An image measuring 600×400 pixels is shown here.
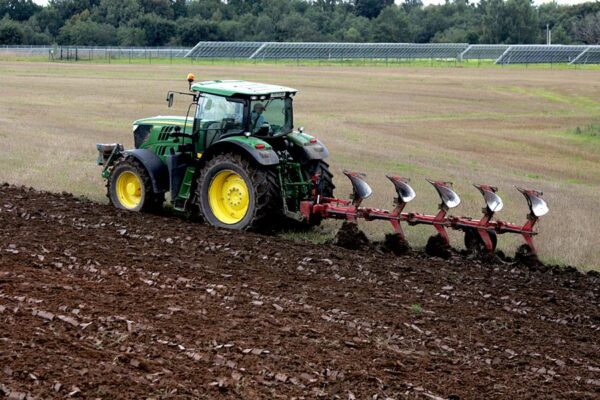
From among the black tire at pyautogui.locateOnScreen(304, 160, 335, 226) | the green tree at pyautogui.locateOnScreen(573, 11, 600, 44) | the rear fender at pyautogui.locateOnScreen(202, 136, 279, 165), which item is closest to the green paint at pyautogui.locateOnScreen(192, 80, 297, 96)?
the rear fender at pyautogui.locateOnScreen(202, 136, 279, 165)

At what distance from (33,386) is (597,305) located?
604 centimetres

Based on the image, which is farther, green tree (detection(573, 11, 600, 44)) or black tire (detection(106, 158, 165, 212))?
green tree (detection(573, 11, 600, 44))

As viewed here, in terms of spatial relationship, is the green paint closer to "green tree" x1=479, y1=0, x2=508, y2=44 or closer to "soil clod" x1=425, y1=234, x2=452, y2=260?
"soil clod" x1=425, y1=234, x2=452, y2=260

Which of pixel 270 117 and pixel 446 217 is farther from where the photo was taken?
pixel 270 117

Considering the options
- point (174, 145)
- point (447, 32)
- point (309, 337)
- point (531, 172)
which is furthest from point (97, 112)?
point (447, 32)

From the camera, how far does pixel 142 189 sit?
47.5ft

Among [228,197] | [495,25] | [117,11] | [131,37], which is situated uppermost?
[117,11]

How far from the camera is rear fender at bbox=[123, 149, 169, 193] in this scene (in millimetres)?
14383

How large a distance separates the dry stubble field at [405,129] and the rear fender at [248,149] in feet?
5.56

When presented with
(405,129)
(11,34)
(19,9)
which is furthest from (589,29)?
(405,129)

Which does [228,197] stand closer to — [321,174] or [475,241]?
[321,174]

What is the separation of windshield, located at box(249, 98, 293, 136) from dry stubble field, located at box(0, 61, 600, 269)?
1.64 m

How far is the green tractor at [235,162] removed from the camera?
13.2 m

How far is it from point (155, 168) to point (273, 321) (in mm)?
6149
